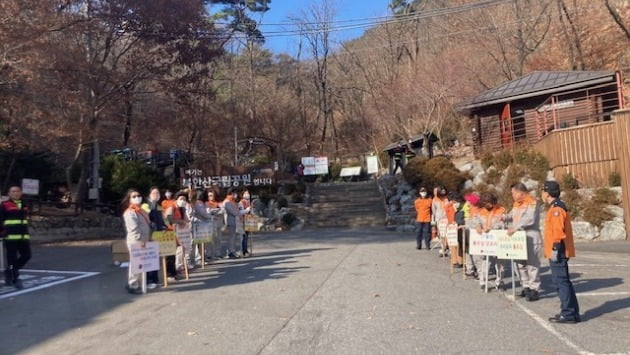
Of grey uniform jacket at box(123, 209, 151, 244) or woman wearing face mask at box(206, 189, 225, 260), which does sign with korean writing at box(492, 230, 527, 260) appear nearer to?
grey uniform jacket at box(123, 209, 151, 244)

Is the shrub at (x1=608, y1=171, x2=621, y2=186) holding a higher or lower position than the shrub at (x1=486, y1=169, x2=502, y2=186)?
lower

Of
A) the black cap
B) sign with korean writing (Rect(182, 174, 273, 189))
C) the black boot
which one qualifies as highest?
sign with korean writing (Rect(182, 174, 273, 189))

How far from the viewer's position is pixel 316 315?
8.02 meters

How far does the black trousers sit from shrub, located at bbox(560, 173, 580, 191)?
1745cm

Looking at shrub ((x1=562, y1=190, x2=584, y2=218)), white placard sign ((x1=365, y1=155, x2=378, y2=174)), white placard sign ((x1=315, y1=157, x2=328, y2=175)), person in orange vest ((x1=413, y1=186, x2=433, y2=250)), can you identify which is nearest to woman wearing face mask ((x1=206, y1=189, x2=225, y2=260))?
person in orange vest ((x1=413, y1=186, x2=433, y2=250))

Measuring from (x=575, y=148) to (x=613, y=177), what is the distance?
178 centimetres

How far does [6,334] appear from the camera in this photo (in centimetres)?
736

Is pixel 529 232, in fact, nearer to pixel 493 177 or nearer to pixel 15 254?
pixel 15 254

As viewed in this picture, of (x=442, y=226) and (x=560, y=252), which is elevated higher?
(x=442, y=226)

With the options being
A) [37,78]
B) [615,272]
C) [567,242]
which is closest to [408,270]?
[615,272]

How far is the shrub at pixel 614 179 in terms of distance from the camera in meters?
20.1

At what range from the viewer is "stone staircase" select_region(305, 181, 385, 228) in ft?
102

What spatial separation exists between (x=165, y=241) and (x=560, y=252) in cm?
696

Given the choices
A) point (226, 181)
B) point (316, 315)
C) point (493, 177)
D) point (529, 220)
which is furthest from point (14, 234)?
point (226, 181)
